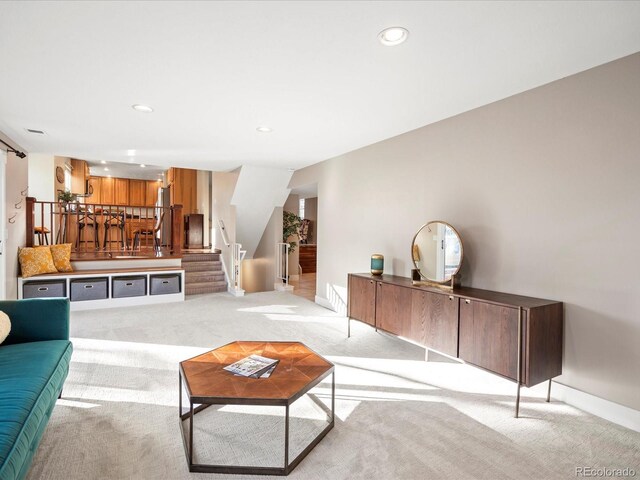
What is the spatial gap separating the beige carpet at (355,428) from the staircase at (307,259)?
6.93 metres

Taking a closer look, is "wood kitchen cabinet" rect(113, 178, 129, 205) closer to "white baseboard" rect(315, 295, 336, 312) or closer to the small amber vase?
"white baseboard" rect(315, 295, 336, 312)

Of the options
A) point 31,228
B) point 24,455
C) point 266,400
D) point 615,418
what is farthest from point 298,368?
point 31,228

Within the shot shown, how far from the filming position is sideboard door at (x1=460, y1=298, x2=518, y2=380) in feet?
8.13

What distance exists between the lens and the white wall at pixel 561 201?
2344 mm

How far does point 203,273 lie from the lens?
7.26m

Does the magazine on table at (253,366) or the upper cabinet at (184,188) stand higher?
the upper cabinet at (184,188)

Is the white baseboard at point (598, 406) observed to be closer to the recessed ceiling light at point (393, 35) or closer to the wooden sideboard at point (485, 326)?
the wooden sideboard at point (485, 326)

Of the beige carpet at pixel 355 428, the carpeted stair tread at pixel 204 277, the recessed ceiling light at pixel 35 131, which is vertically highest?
the recessed ceiling light at pixel 35 131

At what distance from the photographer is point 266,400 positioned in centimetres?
176

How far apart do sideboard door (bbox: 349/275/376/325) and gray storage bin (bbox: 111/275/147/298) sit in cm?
367

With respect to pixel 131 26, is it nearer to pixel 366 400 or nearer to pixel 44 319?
pixel 44 319

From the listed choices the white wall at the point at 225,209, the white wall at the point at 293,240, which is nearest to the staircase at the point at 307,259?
the white wall at the point at 293,240

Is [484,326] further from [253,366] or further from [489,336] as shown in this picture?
[253,366]

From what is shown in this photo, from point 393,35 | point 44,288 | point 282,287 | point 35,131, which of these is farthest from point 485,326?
Result: point 44,288
